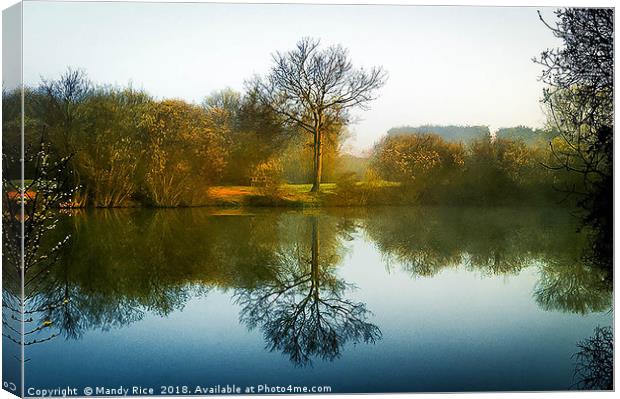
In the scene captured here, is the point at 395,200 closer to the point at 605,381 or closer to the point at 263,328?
the point at 263,328

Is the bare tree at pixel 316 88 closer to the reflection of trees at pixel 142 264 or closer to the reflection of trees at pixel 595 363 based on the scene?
the reflection of trees at pixel 142 264

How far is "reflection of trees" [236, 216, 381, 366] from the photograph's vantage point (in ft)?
23.4

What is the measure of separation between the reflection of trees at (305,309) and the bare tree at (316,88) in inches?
26.9

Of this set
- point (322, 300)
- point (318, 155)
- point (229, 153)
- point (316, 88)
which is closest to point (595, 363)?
point (322, 300)

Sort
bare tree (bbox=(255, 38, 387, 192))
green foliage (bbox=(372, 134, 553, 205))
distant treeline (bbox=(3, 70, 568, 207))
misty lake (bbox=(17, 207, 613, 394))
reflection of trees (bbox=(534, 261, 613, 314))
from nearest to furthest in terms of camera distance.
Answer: misty lake (bbox=(17, 207, 613, 394)), distant treeline (bbox=(3, 70, 568, 207)), bare tree (bbox=(255, 38, 387, 192)), reflection of trees (bbox=(534, 261, 613, 314)), green foliage (bbox=(372, 134, 553, 205))

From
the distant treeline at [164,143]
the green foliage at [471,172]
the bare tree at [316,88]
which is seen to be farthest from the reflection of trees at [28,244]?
the green foliage at [471,172]

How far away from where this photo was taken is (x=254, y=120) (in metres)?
7.51

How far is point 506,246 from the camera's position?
7.53 m

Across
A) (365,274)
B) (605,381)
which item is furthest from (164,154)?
(605,381)

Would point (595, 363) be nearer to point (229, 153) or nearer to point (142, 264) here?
point (229, 153)

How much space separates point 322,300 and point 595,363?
240cm

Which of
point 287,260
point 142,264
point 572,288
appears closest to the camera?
point 142,264

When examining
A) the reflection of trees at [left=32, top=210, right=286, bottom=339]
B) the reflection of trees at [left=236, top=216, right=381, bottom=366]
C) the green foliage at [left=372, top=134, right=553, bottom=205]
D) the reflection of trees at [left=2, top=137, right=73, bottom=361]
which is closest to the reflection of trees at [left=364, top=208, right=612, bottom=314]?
the green foliage at [left=372, top=134, right=553, bottom=205]

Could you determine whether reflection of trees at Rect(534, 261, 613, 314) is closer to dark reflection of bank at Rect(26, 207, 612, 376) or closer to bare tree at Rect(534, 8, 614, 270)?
dark reflection of bank at Rect(26, 207, 612, 376)
